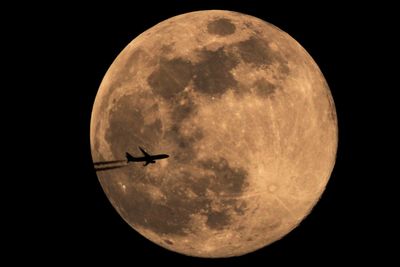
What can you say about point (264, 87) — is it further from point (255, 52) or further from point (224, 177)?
point (224, 177)

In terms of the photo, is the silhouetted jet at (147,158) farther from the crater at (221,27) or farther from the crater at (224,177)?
the crater at (221,27)

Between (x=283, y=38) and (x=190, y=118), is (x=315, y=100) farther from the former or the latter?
(x=190, y=118)

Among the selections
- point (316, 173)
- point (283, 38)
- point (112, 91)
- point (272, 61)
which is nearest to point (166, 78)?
point (112, 91)

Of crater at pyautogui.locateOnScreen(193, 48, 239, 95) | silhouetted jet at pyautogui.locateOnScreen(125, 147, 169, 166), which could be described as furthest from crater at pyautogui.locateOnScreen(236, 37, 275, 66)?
silhouetted jet at pyautogui.locateOnScreen(125, 147, 169, 166)

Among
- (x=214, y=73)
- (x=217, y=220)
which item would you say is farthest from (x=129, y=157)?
(x=214, y=73)

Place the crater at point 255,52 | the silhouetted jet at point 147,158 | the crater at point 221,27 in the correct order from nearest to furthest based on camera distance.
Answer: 1. the silhouetted jet at point 147,158
2. the crater at point 255,52
3. the crater at point 221,27

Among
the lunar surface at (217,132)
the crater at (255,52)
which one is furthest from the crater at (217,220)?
the crater at (255,52)

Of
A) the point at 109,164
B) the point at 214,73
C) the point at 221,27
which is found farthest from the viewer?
the point at 109,164
